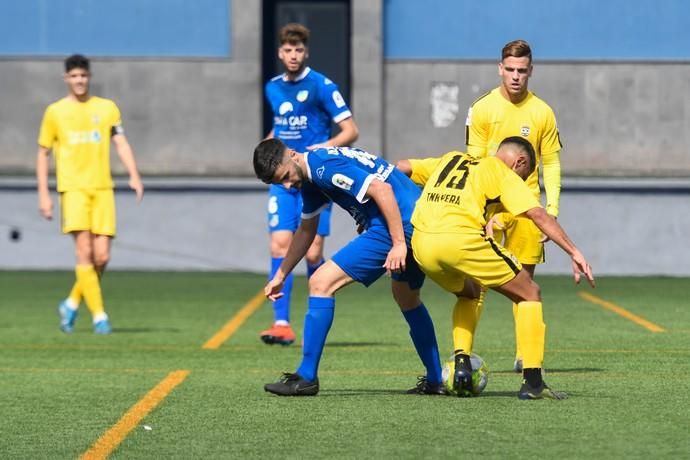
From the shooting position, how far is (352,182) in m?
8.09

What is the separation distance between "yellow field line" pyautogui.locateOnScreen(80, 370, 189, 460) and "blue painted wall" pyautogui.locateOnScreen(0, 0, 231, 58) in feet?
39.2

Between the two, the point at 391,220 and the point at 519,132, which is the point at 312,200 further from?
the point at 519,132

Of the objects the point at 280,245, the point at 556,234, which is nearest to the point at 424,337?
the point at 556,234

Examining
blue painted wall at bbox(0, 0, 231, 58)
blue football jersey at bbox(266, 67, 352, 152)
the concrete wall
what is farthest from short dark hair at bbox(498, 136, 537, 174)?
blue painted wall at bbox(0, 0, 231, 58)

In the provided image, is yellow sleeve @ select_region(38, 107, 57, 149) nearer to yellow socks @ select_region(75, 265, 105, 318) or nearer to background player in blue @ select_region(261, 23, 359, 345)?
yellow socks @ select_region(75, 265, 105, 318)

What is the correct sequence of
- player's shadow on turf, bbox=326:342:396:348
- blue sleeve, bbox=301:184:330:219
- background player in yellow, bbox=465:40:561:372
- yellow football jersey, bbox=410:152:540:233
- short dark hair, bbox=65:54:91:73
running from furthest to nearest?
short dark hair, bbox=65:54:91:73 → player's shadow on turf, bbox=326:342:396:348 → background player in yellow, bbox=465:40:561:372 → blue sleeve, bbox=301:184:330:219 → yellow football jersey, bbox=410:152:540:233

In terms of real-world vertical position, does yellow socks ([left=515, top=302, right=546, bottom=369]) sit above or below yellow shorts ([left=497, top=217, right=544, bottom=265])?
below

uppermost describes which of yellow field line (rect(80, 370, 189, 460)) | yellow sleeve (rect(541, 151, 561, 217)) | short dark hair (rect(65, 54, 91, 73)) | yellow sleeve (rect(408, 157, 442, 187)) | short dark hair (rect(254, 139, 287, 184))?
short dark hair (rect(65, 54, 91, 73))

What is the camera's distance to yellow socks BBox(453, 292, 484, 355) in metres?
8.34

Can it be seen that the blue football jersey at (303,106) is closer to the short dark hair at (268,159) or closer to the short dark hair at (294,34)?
the short dark hair at (294,34)

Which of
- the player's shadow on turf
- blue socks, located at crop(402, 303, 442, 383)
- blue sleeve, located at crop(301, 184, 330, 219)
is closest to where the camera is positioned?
blue sleeve, located at crop(301, 184, 330, 219)

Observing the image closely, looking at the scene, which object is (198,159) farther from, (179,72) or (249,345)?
(249,345)

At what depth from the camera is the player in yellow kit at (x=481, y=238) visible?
25.9ft

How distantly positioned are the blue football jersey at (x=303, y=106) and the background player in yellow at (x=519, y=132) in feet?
7.87
